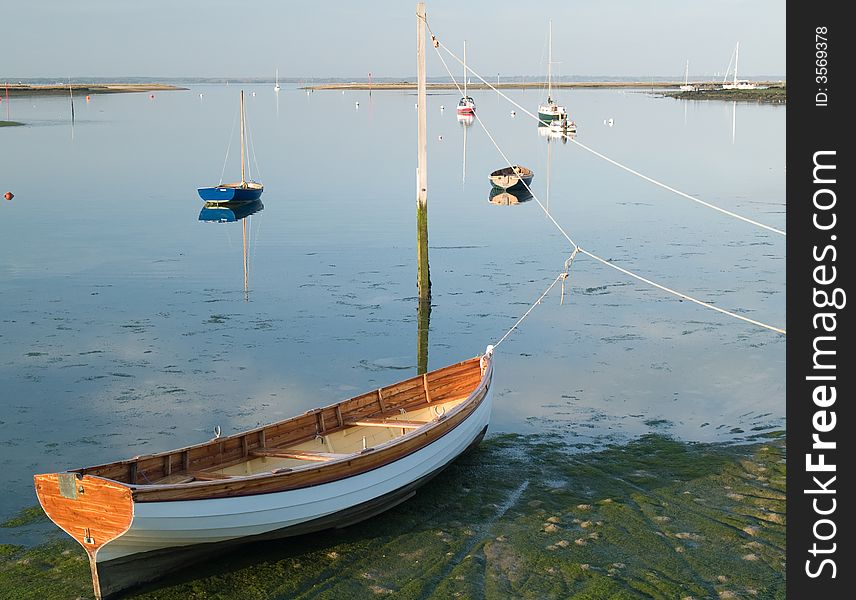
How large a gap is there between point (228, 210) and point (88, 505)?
33346mm

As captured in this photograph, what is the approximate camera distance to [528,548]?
1204cm

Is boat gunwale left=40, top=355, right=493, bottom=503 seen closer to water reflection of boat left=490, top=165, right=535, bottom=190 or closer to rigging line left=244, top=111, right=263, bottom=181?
water reflection of boat left=490, top=165, right=535, bottom=190

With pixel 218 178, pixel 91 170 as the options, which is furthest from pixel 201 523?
pixel 91 170

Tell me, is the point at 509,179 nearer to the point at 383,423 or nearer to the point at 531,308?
the point at 531,308

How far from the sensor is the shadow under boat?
133ft

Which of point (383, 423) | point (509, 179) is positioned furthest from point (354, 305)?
point (509, 179)

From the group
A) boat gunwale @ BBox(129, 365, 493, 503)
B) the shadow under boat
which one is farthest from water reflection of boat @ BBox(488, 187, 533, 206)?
boat gunwale @ BBox(129, 365, 493, 503)

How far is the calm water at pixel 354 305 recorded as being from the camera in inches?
679

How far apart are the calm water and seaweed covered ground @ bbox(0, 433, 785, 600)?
190cm

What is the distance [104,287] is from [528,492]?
16.5m

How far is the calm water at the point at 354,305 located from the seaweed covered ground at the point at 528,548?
190 cm

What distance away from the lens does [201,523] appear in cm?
1095

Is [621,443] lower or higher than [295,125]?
lower
